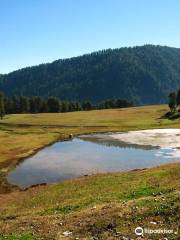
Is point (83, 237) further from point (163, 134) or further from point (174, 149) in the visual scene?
point (163, 134)

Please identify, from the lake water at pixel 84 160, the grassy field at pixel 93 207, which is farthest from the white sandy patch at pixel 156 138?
the grassy field at pixel 93 207

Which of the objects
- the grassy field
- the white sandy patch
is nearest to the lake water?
the white sandy patch

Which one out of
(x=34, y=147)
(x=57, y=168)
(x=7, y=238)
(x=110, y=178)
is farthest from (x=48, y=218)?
(x=34, y=147)

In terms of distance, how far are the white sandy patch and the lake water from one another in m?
1.77

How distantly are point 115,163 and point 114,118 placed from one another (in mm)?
107531

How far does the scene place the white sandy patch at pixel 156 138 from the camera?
98.7 m

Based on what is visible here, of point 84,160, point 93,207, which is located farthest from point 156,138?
point 93,207

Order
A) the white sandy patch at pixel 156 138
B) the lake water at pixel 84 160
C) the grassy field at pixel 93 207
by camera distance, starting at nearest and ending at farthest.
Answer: the grassy field at pixel 93 207
the lake water at pixel 84 160
the white sandy patch at pixel 156 138

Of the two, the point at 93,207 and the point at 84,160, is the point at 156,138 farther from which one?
the point at 93,207

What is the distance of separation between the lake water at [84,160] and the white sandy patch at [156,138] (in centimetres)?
177

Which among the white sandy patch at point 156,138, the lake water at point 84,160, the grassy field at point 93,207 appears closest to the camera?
the grassy field at point 93,207

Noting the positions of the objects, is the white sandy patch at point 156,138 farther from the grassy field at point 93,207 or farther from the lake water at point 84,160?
the grassy field at point 93,207

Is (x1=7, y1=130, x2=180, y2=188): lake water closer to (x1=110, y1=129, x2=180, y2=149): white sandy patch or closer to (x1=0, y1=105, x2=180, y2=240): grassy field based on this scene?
(x1=110, y1=129, x2=180, y2=149): white sandy patch

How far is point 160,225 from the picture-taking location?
24766 millimetres
